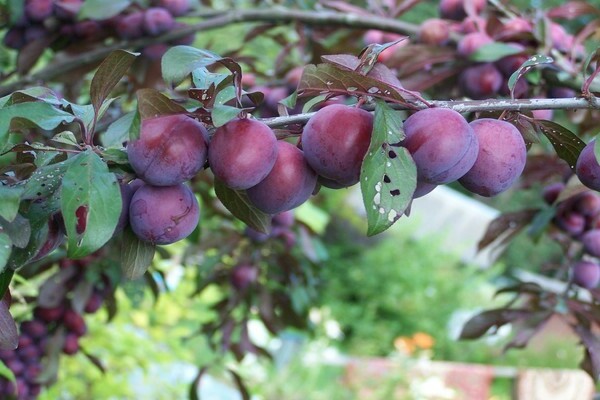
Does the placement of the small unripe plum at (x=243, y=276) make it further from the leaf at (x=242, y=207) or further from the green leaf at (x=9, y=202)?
the green leaf at (x=9, y=202)

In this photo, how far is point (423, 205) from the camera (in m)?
6.42

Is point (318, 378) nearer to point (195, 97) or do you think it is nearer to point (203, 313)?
point (203, 313)

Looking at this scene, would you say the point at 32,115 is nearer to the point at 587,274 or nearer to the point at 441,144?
the point at 441,144

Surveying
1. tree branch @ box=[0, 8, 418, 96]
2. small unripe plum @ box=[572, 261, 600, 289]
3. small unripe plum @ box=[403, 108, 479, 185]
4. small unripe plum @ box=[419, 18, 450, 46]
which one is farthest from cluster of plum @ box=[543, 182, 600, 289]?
small unripe plum @ box=[403, 108, 479, 185]

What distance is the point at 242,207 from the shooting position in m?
0.55

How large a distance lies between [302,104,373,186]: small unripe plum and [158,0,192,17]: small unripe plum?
69 centimetres

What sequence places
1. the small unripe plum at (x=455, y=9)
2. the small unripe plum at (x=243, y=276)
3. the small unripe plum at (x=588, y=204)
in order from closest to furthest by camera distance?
the small unripe plum at (x=588, y=204) < the small unripe plum at (x=455, y=9) < the small unripe plum at (x=243, y=276)

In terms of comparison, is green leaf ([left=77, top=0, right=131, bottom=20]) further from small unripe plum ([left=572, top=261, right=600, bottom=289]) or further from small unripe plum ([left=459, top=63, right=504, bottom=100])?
small unripe plum ([left=572, top=261, right=600, bottom=289])

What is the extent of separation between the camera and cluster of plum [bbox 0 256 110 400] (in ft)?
3.29

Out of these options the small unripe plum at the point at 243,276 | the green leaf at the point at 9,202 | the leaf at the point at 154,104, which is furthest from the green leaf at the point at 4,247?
the small unripe plum at the point at 243,276

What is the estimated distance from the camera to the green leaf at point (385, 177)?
17.8 inches

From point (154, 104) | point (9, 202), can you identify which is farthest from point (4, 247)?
point (154, 104)

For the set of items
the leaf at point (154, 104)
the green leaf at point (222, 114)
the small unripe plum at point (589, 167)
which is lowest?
the small unripe plum at point (589, 167)

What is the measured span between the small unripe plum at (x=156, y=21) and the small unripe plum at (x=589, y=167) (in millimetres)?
723
